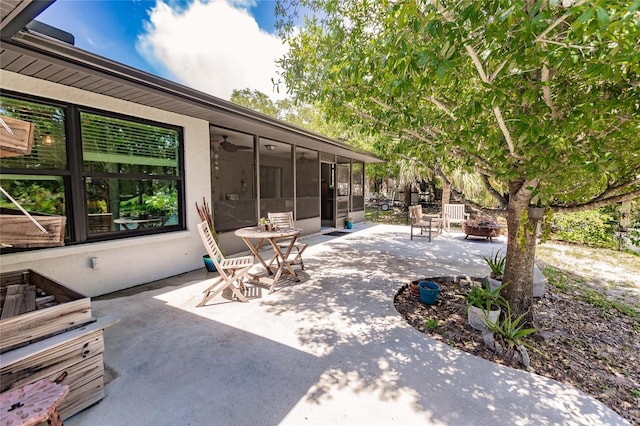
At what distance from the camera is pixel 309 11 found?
416 cm

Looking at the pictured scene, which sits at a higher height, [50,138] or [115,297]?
[50,138]

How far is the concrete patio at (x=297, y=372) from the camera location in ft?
6.07

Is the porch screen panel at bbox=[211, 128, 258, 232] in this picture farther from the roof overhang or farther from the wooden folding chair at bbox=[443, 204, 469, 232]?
the wooden folding chair at bbox=[443, 204, 469, 232]

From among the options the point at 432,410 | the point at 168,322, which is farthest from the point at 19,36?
the point at 432,410

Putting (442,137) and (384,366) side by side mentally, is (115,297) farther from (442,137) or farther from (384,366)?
(442,137)

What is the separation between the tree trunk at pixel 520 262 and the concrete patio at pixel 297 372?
3.95 ft

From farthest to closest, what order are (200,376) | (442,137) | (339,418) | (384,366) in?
(442,137) → (384,366) → (200,376) → (339,418)

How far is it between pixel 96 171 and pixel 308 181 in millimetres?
5604

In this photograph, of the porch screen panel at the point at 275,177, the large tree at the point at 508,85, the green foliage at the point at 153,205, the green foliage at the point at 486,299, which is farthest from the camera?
the porch screen panel at the point at 275,177

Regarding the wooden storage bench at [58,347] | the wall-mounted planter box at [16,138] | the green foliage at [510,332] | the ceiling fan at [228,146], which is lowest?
the green foliage at [510,332]

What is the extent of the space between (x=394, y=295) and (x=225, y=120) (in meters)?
4.09

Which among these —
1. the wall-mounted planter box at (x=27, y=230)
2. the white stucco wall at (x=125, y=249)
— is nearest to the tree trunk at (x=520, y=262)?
the wall-mounted planter box at (x=27, y=230)

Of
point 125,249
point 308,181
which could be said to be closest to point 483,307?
point 125,249

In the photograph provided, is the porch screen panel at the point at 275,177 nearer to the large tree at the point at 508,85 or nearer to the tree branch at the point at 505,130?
the large tree at the point at 508,85
